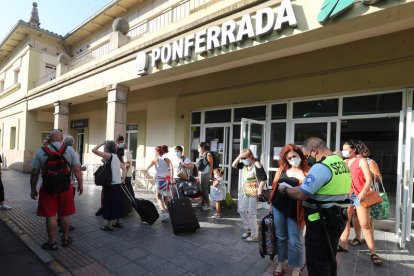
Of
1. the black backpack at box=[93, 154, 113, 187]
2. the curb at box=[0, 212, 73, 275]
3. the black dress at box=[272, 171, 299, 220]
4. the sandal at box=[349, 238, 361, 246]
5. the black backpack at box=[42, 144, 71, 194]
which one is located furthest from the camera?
the black backpack at box=[93, 154, 113, 187]

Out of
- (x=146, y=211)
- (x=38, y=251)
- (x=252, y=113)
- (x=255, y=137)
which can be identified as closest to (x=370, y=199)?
(x=255, y=137)

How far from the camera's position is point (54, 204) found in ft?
13.4

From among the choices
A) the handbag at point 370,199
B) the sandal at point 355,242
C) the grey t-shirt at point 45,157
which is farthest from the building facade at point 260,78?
the grey t-shirt at point 45,157

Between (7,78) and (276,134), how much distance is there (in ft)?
64.7

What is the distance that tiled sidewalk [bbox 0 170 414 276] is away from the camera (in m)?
3.59

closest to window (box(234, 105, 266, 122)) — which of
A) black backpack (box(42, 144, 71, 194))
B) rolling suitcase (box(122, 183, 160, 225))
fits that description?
rolling suitcase (box(122, 183, 160, 225))

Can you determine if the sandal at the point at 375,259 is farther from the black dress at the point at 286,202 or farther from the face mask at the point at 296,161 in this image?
the face mask at the point at 296,161

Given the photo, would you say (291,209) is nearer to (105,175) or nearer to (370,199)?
(370,199)

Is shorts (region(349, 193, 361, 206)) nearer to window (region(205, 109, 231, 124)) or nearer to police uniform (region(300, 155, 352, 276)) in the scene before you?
police uniform (region(300, 155, 352, 276))

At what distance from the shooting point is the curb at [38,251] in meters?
3.56

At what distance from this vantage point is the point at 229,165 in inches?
316

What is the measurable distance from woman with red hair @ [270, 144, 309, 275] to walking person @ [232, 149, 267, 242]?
997 mm

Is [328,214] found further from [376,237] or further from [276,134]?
[276,134]

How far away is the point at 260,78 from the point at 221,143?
231 cm
